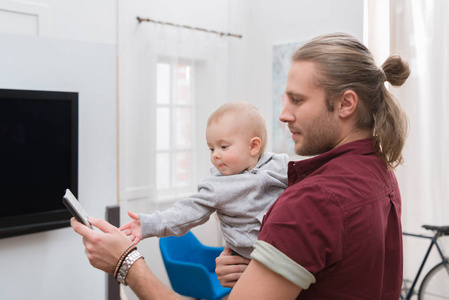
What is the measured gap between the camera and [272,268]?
3.12 feet

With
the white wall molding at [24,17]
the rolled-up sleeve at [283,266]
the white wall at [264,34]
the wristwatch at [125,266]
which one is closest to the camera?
the rolled-up sleeve at [283,266]

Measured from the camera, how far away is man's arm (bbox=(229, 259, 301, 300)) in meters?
0.96

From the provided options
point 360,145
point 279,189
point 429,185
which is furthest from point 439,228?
point 360,145

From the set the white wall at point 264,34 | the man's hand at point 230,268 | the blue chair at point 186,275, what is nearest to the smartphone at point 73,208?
the man's hand at point 230,268

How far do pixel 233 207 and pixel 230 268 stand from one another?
204 millimetres

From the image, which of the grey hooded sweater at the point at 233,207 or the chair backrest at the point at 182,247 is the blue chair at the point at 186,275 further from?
the grey hooded sweater at the point at 233,207

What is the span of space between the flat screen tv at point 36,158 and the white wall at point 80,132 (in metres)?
0.07

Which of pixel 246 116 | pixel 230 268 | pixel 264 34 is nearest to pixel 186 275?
pixel 230 268

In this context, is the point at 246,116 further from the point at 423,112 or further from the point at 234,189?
the point at 423,112

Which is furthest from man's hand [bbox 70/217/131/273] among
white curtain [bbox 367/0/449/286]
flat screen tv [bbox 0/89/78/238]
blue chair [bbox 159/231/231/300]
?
white curtain [bbox 367/0/449/286]

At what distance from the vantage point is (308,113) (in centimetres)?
113

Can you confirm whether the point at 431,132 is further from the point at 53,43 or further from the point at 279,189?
the point at 53,43

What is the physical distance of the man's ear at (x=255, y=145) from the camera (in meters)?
1.58

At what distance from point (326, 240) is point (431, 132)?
2530 millimetres
